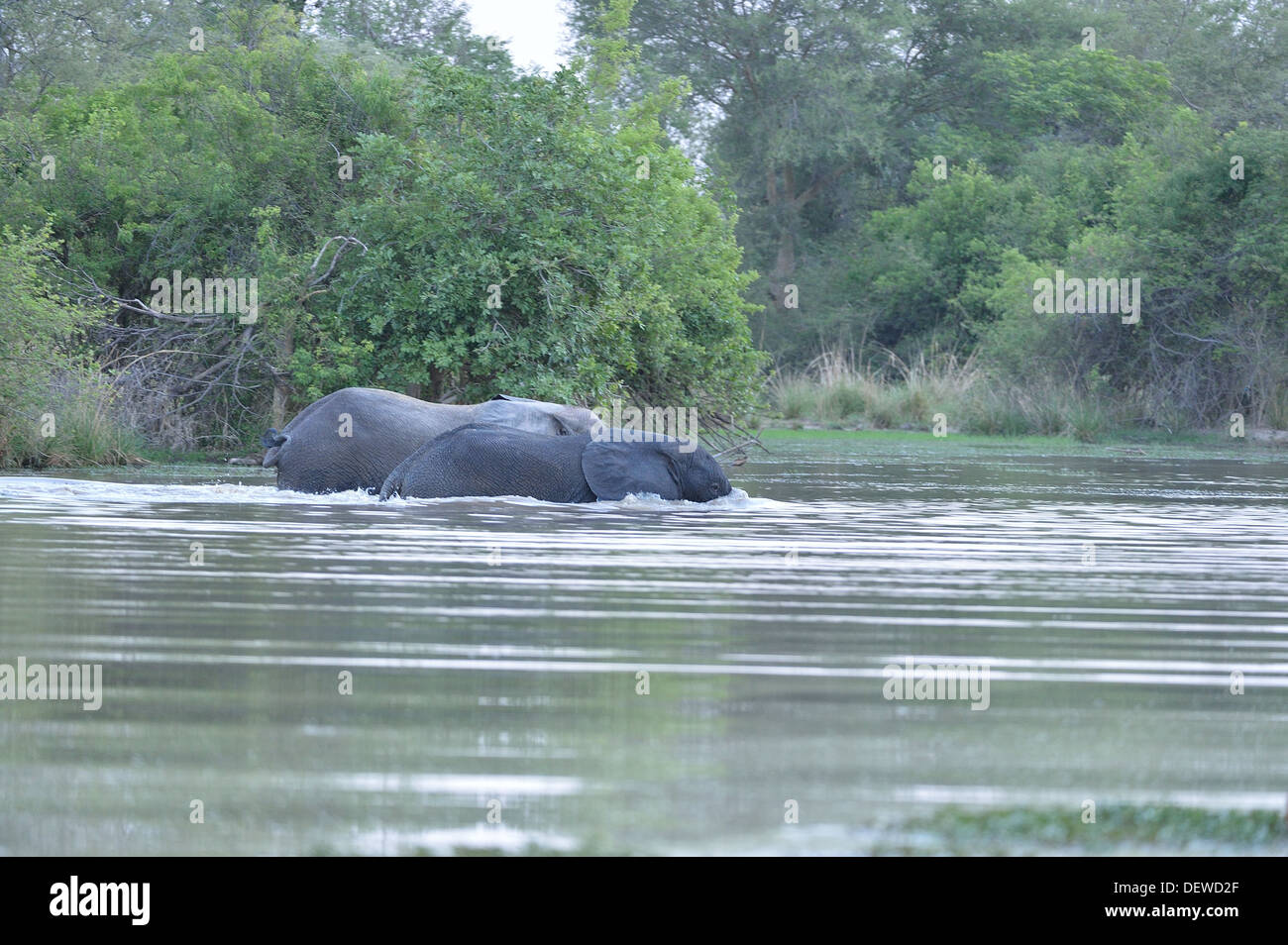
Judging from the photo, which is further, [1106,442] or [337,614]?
[1106,442]

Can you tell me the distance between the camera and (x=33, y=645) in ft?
22.0

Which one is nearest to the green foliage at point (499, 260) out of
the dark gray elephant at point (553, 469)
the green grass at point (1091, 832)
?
the dark gray elephant at point (553, 469)

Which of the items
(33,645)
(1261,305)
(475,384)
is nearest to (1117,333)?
(1261,305)

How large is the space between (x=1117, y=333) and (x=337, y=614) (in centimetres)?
2764

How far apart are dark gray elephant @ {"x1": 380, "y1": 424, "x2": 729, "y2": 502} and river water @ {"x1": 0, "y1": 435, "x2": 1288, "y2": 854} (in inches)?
117

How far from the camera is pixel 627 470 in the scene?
50.5ft

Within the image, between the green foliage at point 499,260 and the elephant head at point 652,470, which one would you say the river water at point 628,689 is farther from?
the green foliage at point 499,260

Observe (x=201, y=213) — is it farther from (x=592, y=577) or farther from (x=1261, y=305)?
(x=1261, y=305)

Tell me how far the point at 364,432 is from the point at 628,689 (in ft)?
36.6

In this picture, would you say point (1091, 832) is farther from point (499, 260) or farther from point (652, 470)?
point (499, 260)

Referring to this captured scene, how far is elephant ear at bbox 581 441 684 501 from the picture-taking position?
15297 millimetres

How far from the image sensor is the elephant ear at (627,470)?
15.3 metres

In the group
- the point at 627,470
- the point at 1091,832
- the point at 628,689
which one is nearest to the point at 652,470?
the point at 627,470

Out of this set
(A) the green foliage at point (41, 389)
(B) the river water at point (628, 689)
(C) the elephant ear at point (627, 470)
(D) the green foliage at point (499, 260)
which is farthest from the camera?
(D) the green foliage at point (499, 260)
